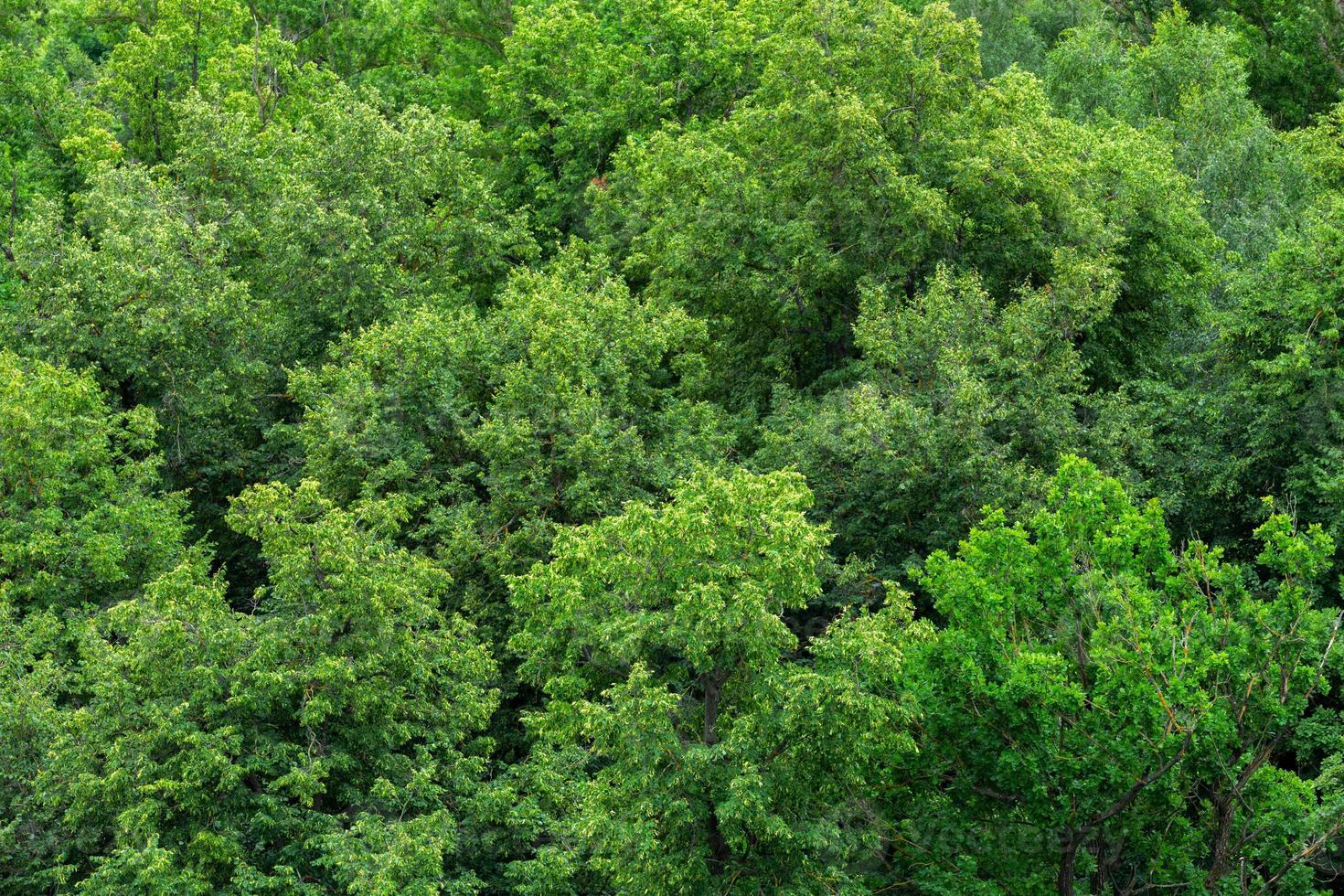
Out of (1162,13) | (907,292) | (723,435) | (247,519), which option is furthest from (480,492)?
(1162,13)

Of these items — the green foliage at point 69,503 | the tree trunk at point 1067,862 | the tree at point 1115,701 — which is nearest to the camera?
the tree at point 1115,701

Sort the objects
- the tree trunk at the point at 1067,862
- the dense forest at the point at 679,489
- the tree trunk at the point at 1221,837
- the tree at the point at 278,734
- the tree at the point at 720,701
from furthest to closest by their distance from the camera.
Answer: the tree at the point at 278,734
the tree trunk at the point at 1067,862
the tree trunk at the point at 1221,837
the dense forest at the point at 679,489
the tree at the point at 720,701

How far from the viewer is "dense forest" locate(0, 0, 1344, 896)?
21.0 meters


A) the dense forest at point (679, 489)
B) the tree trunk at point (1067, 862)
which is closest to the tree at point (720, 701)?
the dense forest at point (679, 489)

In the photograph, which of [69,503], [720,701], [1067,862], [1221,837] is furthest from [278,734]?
[1221,837]

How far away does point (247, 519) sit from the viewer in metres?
25.0

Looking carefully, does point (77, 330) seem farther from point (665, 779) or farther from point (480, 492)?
point (665, 779)

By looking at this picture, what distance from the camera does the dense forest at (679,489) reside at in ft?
68.7

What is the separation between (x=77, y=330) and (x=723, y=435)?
43.3 feet

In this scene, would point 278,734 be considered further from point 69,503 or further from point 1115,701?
point 1115,701

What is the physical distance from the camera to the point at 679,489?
71.0 feet

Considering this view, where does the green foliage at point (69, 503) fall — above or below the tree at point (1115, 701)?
below

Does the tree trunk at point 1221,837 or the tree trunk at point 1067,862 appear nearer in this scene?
the tree trunk at point 1221,837

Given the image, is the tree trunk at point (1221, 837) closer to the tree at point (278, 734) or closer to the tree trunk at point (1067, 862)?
the tree trunk at point (1067, 862)
